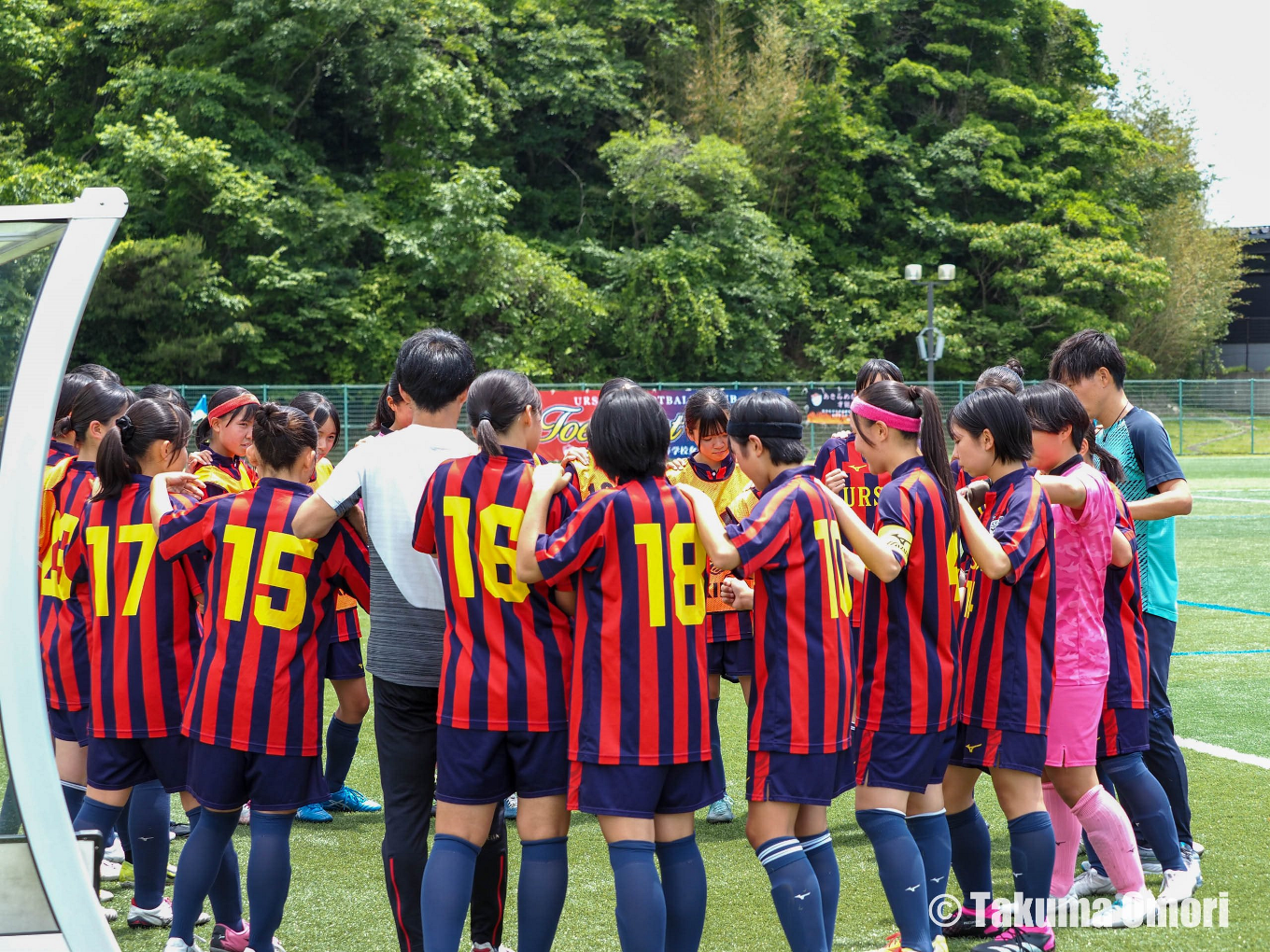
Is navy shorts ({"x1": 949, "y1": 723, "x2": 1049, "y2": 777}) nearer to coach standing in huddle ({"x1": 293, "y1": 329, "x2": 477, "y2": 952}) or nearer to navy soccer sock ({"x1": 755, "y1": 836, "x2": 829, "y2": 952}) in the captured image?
navy soccer sock ({"x1": 755, "y1": 836, "x2": 829, "y2": 952})

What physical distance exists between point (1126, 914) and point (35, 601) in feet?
11.3

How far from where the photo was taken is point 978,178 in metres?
36.8

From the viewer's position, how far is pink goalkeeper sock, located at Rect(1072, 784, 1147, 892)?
3.74 metres

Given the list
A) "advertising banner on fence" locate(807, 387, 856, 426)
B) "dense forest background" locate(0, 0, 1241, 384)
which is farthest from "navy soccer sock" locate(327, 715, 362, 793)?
"dense forest background" locate(0, 0, 1241, 384)

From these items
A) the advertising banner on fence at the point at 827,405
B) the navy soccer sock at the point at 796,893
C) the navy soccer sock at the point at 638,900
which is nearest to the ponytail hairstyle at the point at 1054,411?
the navy soccer sock at the point at 796,893

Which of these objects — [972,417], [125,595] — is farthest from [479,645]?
[972,417]

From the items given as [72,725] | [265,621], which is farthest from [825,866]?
[72,725]

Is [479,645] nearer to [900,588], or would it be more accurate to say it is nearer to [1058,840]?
[900,588]

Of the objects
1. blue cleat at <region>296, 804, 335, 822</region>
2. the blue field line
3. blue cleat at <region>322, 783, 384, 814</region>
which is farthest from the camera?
the blue field line

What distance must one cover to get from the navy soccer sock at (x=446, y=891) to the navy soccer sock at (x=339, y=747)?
81.8 inches

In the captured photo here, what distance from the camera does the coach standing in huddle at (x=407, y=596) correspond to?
3.25 metres

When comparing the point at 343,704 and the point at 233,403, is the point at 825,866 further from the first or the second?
the point at 233,403

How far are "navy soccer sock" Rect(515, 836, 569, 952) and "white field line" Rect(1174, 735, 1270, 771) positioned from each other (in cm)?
374
